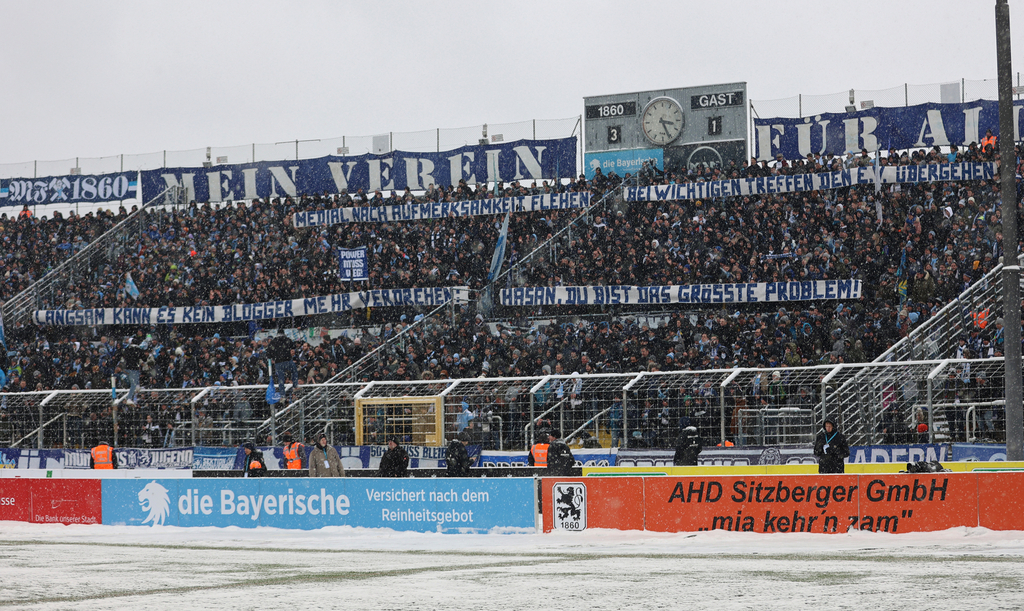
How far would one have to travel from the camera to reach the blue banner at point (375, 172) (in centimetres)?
4081

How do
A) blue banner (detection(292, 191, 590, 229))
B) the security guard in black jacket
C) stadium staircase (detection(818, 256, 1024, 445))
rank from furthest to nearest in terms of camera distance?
1. blue banner (detection(292, 191, 590, 229))
2. stadium staircase (detection(818, 256, 1024, 445))
3. the security guard in black jacket

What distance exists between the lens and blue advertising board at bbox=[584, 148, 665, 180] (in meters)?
39.5

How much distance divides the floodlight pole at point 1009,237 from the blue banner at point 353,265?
72.0 ft

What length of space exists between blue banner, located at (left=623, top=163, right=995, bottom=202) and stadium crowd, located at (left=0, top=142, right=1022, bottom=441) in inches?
10.9

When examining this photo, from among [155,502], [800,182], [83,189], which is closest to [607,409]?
[155,502]

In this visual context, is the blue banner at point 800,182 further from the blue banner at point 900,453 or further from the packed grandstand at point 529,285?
the blue banner at point 900,453

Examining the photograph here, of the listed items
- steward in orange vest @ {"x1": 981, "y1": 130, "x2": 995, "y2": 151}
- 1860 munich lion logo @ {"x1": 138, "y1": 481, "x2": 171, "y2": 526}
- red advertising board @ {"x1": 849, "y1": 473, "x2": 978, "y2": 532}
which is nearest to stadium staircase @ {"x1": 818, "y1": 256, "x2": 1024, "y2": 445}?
red advertising board @ {"x1": 849, "y1": 473, "x2": 978, "y2": 532}

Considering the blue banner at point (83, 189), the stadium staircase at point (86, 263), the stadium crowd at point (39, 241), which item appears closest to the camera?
the stadium staircase at point (86, 263)

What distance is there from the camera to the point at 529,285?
111ft

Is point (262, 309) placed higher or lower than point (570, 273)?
lower

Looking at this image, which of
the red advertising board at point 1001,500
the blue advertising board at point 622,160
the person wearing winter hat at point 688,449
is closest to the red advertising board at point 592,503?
the person wearing winter hat at point 688,449

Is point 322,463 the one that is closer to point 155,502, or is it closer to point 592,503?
point 155,502

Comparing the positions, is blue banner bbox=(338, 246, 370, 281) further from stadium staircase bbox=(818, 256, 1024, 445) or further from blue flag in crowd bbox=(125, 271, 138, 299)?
stadium staircase bbox=(818, 256, 1024, 445)

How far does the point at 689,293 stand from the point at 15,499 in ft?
55.2
